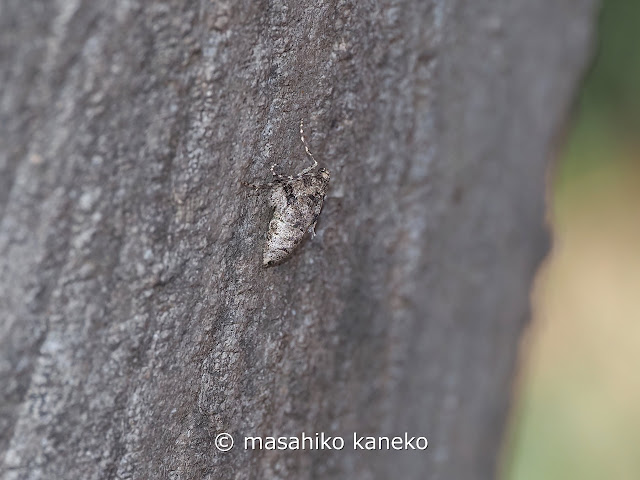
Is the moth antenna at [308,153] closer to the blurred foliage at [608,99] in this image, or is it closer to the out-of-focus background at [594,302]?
the out-of-focus background at [594,302]

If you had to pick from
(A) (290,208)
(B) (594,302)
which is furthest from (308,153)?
(B) (594,302)

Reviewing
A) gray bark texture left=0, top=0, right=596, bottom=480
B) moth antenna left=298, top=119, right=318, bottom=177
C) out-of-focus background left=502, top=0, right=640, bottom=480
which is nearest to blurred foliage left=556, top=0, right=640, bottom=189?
out-of-focus background left=502, top=0, right=640, bottom=480

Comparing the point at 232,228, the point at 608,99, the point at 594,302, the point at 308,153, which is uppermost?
the point at 608,99

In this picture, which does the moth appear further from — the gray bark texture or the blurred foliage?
the blurred foliage

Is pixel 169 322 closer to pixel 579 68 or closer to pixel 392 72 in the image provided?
pixel 392 72

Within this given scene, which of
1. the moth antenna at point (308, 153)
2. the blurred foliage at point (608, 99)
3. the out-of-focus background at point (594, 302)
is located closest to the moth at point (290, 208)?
the moth antenna at point (308, 153)

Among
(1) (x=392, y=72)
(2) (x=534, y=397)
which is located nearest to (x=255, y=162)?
(1) (x=392, y=72)

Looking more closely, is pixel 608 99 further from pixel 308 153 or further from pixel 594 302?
pixel 308 153
